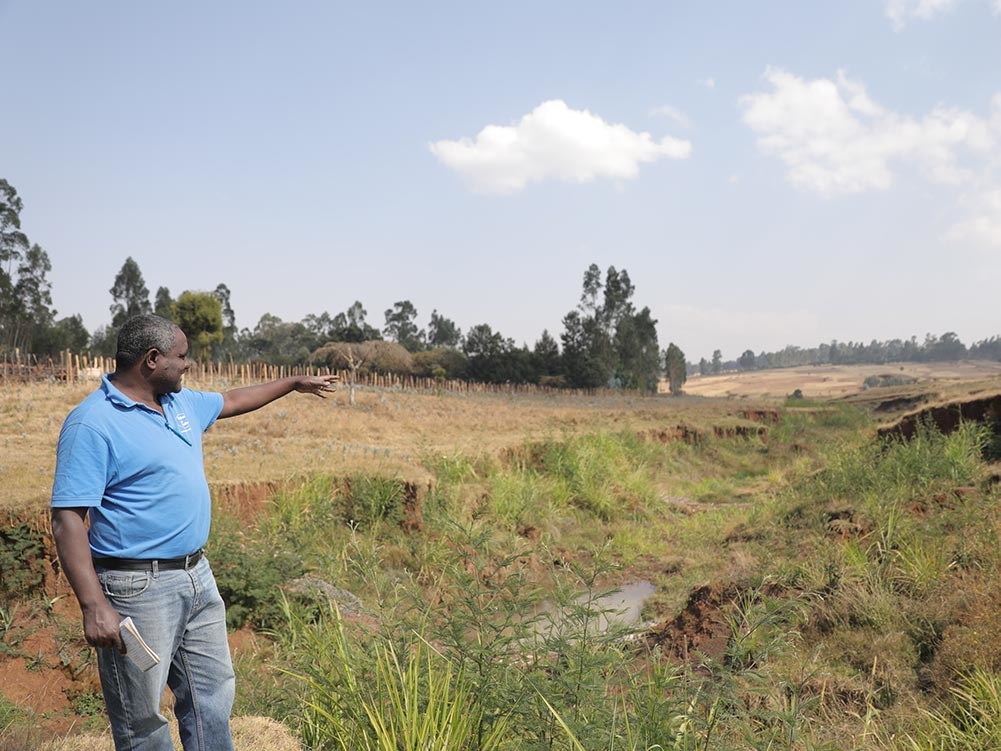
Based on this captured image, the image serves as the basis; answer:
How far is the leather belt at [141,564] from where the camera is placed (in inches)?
87.0

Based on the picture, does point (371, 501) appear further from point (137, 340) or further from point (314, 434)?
point (137, 340)

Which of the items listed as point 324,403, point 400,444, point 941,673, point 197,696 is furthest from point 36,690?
point 324,403

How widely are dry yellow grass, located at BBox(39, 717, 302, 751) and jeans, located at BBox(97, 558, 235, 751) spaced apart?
1.46 ft

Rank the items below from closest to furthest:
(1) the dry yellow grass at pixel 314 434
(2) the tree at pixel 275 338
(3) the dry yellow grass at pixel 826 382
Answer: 1. (1) the dry yellow grass at pixel 314 434
2. (3) the dry yellow grass at pixel 826 382
3. (2) the tree at pixel 275 338

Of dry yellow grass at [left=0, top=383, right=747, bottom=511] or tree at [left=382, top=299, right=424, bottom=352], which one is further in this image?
tree at [left=382, top=299, right=424, bottom=352]

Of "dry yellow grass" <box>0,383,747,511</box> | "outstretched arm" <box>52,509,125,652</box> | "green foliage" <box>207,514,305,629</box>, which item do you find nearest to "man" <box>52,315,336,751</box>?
"outstretched arm" <box>52,509,125,652</box>

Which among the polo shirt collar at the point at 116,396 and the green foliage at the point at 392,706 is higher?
the polo shirt collar at the point at 116,396

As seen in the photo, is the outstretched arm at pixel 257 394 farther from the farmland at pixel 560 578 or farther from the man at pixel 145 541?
the farmland at pixel 560 578

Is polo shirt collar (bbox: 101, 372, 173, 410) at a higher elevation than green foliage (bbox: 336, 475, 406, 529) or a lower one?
higher

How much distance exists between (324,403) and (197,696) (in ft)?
54.6

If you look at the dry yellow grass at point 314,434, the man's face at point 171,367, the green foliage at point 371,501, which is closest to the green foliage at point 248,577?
the dry yellow grass at point 314,434

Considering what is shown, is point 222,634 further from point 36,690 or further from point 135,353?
point 36,690

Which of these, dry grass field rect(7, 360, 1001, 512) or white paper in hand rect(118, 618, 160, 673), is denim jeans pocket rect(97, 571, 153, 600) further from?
dry grass field rect(7, 360, 1001, 512)

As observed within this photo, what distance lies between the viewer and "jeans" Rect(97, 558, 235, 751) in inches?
86.5
